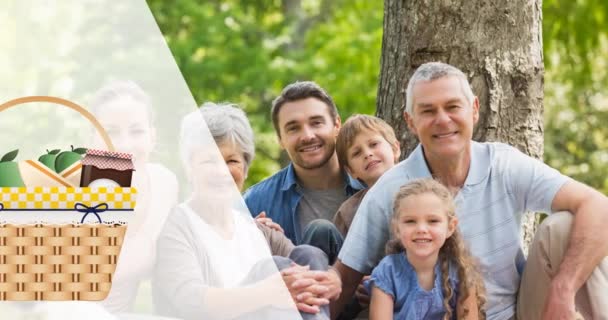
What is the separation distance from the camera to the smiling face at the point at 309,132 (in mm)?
3582

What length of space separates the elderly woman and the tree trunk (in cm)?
124

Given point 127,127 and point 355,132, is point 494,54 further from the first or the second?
point 127,127

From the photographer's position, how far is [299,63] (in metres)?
11.9

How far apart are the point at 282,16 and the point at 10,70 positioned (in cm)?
374

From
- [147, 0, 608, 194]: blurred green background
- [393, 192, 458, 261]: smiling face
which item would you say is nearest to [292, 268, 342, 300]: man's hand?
[393, 192, 458, 261]: smiling face

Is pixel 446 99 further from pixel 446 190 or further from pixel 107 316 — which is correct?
pixel 107 316

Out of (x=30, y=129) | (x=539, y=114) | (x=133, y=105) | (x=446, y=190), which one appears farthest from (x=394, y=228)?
(x=30, y=129)

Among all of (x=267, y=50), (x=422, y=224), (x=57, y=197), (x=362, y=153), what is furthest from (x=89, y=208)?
(x=267, y=50)

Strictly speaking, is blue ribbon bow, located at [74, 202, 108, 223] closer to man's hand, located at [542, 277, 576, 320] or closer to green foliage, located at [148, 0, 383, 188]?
man's hand, located at [542, 277, 576, 320]

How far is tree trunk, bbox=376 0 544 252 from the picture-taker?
12.8 ft

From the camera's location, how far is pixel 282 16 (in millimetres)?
12859

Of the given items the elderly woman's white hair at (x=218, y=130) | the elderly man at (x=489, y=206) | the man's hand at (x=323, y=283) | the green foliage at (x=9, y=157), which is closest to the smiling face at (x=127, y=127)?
the elderly woman's white hair at (x=218, y=130)

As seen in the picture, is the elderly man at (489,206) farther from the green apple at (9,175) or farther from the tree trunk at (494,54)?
the green apple at (9,175)

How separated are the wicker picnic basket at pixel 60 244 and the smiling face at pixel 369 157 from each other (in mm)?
1224
